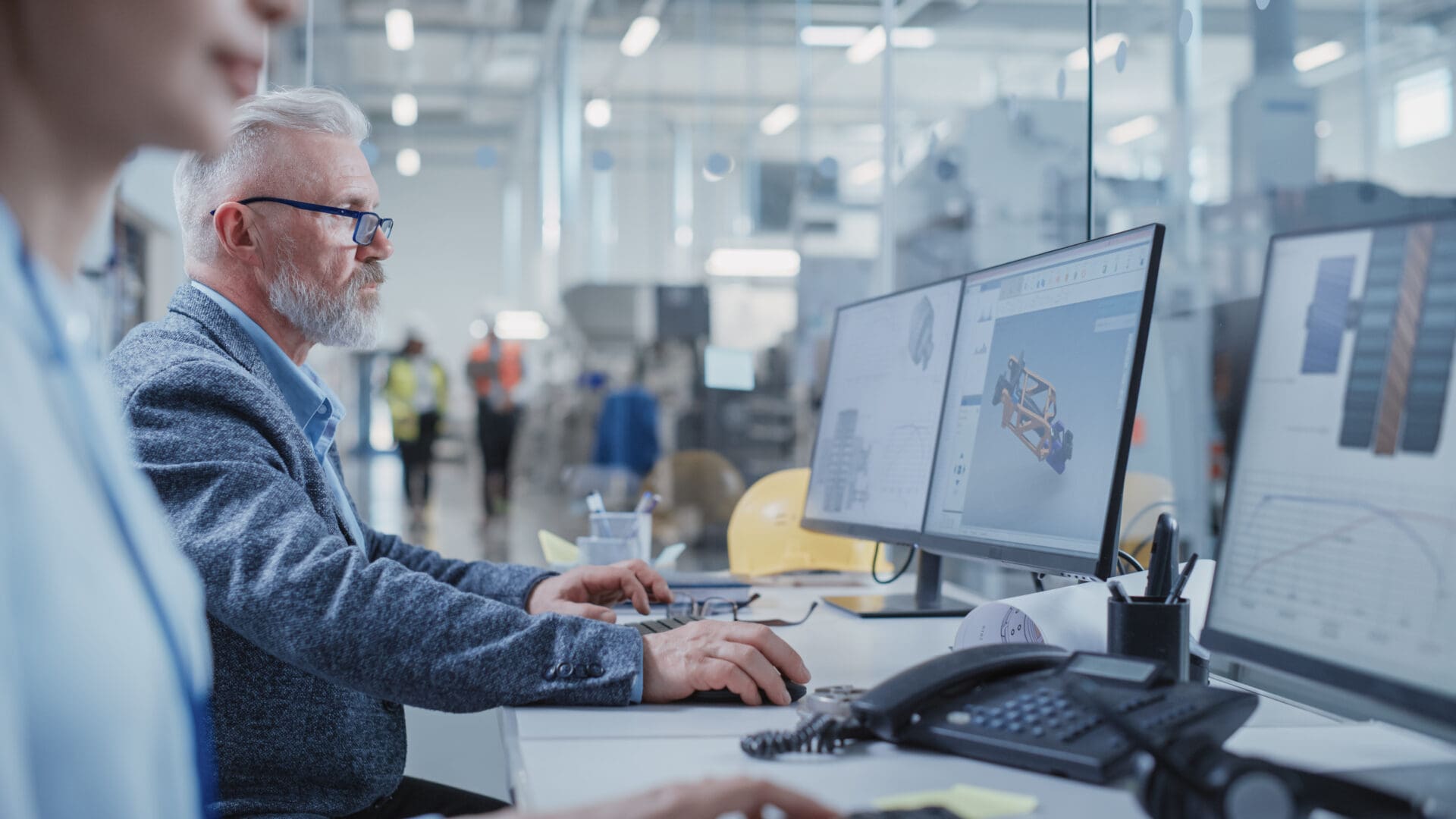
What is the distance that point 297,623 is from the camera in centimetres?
110

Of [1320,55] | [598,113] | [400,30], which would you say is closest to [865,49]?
[598,113]

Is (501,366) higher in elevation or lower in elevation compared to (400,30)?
lower

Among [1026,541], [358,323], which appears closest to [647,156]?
[358,323]

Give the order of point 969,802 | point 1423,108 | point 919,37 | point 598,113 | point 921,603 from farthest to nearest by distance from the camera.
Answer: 1. point 598,113
2. point 919,37
3. point 1423,108
4. point 921,603
5. point 969,802

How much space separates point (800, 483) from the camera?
8.09 ft

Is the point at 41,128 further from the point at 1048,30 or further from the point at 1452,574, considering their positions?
the point at 1048,30

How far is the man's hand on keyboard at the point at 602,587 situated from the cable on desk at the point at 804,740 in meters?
0.64

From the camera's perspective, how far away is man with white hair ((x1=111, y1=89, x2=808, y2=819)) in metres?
1.11

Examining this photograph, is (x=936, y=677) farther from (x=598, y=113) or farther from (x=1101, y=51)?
(x=598, y=113)

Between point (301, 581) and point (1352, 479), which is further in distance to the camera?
point (301, 581)

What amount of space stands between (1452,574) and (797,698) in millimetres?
630

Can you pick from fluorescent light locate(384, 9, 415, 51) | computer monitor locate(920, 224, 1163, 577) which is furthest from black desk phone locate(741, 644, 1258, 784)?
fluorescent light locate(384, 9, 415, 51)

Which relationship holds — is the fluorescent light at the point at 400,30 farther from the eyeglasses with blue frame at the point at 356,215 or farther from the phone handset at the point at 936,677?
the phone handset at the point at 936,677

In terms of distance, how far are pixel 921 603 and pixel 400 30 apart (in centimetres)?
823
